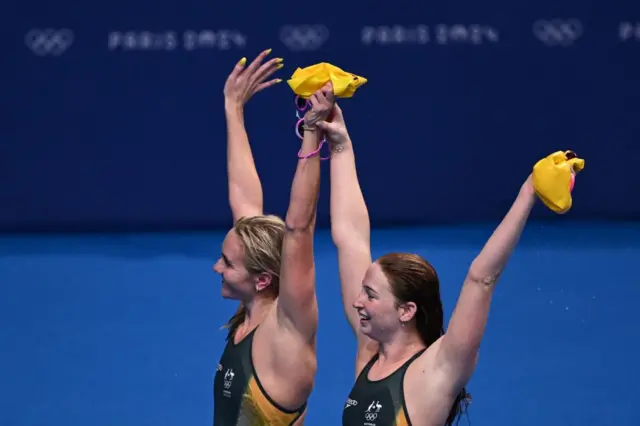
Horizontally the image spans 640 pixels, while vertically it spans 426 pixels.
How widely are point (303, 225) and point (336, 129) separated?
43cm

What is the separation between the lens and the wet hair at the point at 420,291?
312cm

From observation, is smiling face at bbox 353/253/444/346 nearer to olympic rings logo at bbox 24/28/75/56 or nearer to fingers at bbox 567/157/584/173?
fingers at bbox 567/157/584/173

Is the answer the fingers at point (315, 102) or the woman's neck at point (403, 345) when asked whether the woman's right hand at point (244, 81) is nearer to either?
the fingers at point (315, 102)

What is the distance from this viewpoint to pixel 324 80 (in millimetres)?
3277

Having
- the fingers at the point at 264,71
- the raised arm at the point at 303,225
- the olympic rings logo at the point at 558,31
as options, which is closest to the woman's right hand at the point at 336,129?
the raised arm at the point at 303,225

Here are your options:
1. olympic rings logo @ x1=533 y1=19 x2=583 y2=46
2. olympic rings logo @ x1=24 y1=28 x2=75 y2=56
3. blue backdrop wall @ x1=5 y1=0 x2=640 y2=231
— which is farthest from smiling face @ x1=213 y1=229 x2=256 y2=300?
olympic rings logo @ x1=533 y1=19 x2=583 y2=46

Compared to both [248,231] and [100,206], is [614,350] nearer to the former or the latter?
[248,231]

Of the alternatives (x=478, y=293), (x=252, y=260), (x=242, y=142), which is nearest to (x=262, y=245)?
(x=252, y=260)

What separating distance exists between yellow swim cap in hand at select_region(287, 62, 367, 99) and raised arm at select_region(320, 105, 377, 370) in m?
0.12

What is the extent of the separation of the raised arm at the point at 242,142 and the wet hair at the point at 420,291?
1.24 metres

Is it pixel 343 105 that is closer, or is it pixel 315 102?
pixel 315 102

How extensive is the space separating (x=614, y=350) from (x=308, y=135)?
351 centimetres

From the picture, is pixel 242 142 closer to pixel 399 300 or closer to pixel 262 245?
pixel 262 245

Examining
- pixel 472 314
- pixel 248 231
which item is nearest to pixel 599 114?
pixel 248 231
